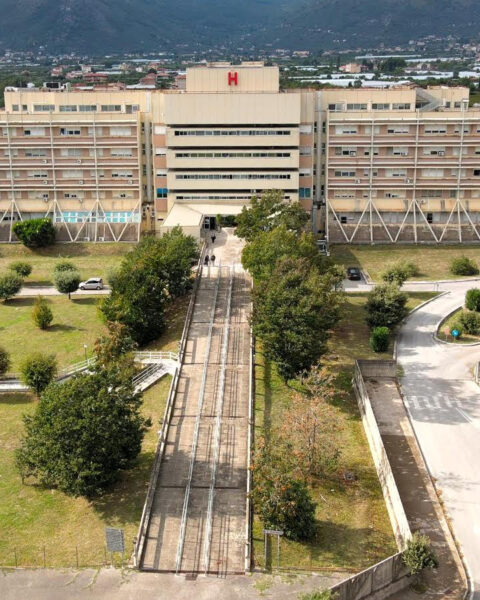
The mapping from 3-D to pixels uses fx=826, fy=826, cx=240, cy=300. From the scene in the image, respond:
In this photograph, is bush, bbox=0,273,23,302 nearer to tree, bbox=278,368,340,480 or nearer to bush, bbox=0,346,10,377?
bush, bbox=0,346,10,377

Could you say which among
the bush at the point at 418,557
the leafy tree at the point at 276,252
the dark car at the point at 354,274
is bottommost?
the bush at the point at 418,557

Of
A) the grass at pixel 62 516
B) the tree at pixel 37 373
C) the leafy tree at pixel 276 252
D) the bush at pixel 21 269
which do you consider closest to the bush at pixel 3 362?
the tree at pixel 37 373

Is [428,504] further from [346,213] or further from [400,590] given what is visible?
[346,213]

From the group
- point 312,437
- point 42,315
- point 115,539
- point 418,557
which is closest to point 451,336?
point 312,437

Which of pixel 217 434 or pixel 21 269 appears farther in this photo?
pixel 21 269

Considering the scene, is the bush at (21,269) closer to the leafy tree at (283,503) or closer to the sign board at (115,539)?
the leafy tree at (283,503)

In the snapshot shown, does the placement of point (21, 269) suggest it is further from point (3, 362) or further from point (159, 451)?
point (159, 451)

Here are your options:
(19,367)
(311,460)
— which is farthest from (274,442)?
(19,367)
